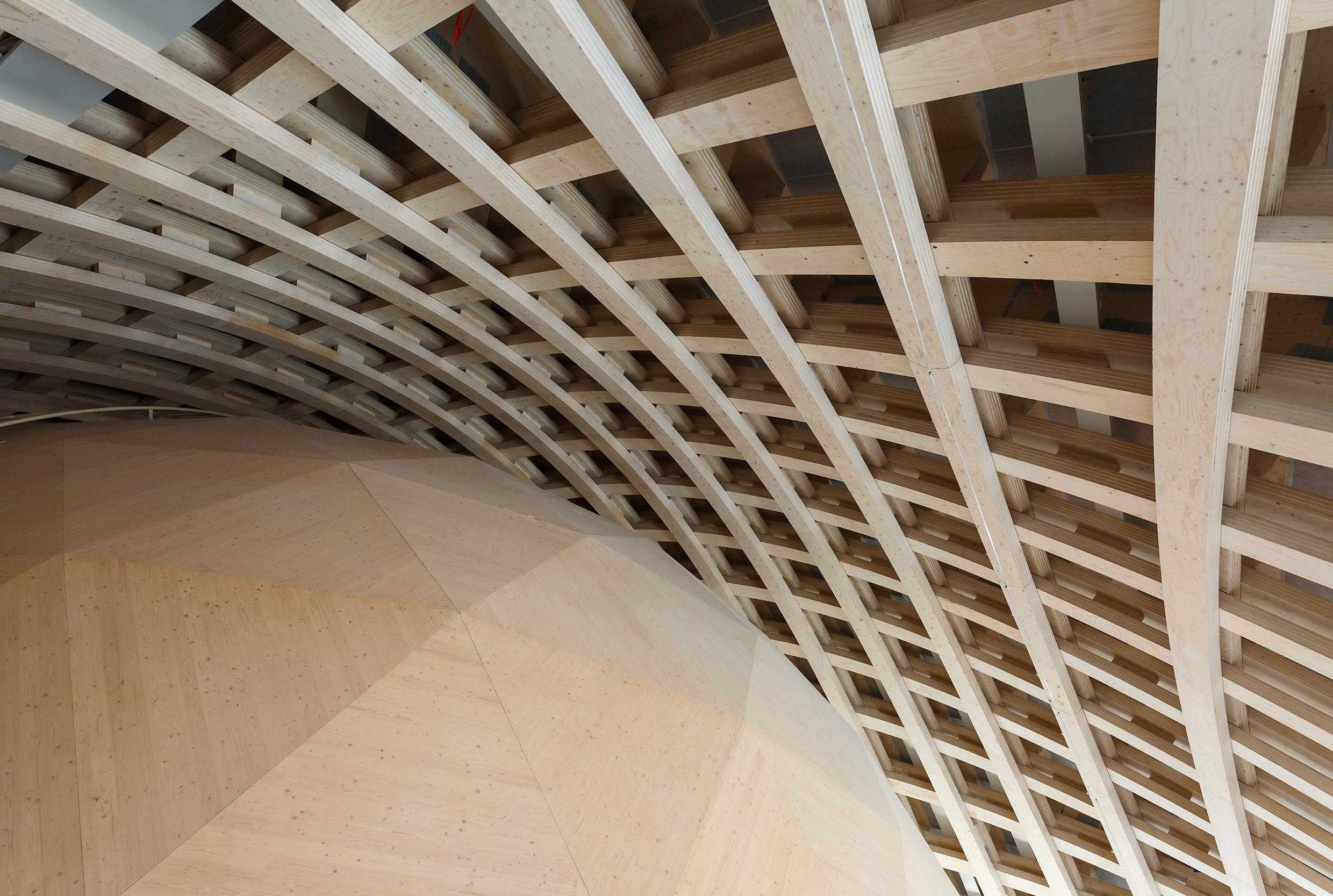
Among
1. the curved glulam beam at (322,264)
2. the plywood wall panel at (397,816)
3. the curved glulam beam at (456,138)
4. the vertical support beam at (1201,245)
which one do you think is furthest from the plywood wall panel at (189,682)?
the vertical support beam at (1201,245)

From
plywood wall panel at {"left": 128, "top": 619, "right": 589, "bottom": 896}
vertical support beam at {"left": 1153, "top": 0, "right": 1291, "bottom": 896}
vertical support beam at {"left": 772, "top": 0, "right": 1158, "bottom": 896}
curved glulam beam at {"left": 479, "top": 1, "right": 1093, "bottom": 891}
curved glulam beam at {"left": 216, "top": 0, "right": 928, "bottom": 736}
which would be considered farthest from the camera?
curved glulam beam at {"left": 216, "top": 0, "right": 928, "bottom": 736}

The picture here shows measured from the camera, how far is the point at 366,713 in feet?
21.3

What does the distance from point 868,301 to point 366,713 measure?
27.8 ft

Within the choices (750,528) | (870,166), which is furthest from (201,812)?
(750,528)

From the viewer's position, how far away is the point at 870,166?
6.59 meters

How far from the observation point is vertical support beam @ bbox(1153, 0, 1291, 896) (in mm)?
4418

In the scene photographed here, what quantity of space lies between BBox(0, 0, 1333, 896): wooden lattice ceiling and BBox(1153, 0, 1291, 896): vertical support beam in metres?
0.03

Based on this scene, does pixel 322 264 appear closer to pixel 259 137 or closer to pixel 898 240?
pixel 259 137

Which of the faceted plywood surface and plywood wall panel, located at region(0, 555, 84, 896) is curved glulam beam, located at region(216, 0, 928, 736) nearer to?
the faceted plywood surface

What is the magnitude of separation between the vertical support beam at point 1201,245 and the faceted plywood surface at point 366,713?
A: 5343mm

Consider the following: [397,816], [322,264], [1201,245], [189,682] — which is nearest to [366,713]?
[397,816]

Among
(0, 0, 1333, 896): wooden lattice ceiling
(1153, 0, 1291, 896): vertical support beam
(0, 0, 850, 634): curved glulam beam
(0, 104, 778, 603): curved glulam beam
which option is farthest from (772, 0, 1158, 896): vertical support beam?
(0, 104, 778, 603): curved glulam beam

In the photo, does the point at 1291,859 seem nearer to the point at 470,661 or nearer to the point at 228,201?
the point at 470,661

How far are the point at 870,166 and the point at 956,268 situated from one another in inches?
63.9
